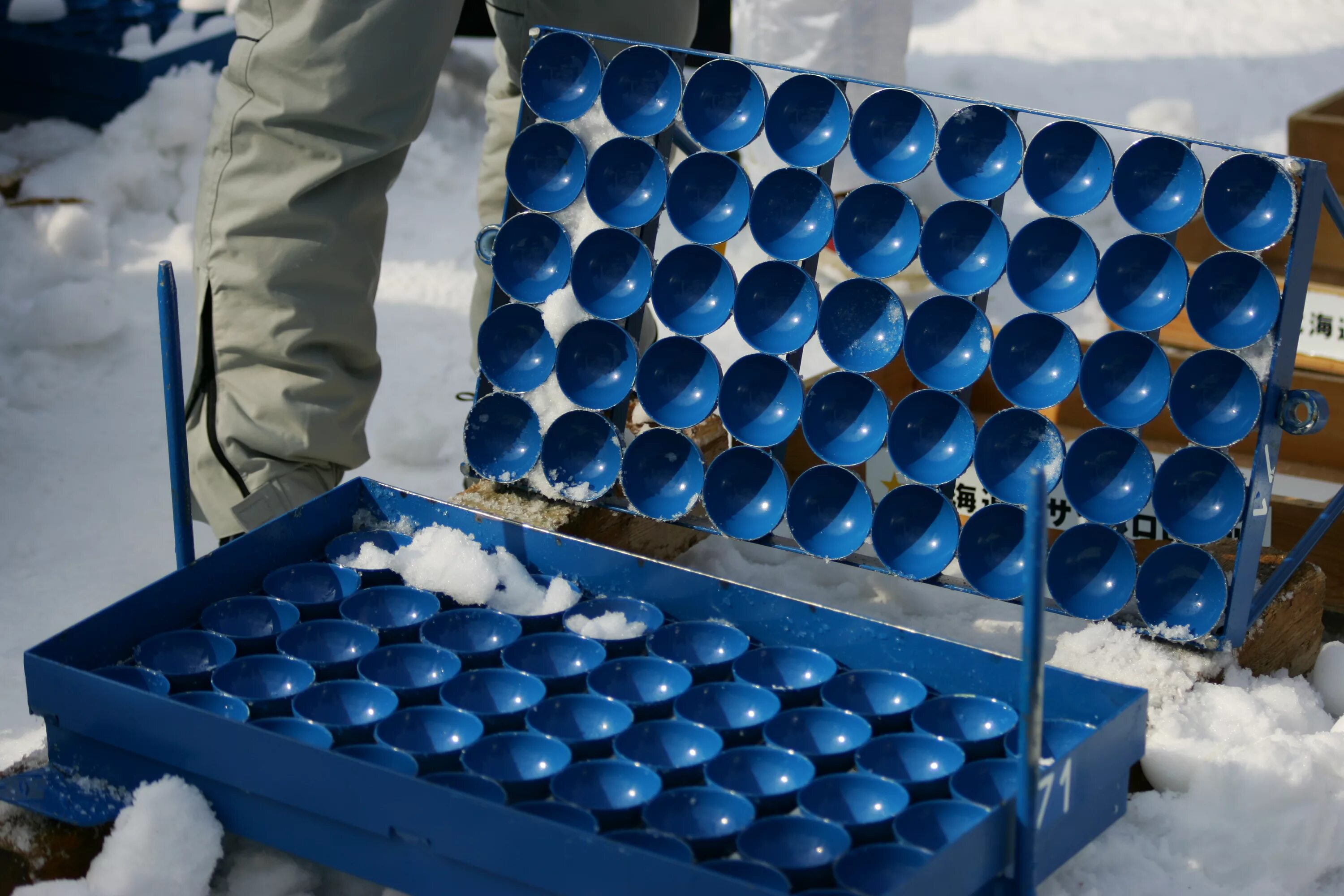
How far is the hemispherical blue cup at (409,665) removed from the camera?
139 cm

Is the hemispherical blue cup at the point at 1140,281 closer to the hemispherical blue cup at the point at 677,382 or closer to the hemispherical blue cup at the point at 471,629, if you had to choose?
the hemispherical blue cup at the point at 677,382

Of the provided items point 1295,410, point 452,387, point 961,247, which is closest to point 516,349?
point 961,247

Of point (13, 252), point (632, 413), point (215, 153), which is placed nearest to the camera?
point (215, 153)

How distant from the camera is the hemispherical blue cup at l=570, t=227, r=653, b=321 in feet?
5.55

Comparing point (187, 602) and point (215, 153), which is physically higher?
point (215, 153)

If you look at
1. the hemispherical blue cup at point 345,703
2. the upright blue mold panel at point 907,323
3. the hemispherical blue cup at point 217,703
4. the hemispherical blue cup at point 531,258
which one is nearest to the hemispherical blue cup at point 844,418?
the upright blue mold panel at point 907,323

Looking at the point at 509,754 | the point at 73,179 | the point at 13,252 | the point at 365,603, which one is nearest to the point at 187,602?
the point at 365,603

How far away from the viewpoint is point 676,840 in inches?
45.5

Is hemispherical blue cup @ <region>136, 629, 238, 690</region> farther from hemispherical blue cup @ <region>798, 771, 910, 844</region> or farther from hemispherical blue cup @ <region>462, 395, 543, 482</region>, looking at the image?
hemispherical blue cup @ <region>798, 771, 910, 844</region>

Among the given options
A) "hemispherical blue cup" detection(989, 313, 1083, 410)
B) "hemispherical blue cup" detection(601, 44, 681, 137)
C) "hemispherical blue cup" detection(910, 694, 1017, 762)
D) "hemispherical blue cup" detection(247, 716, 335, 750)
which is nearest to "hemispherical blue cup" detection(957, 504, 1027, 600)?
"hemispherical blue cup" detection(989, 313, 1083, 410)

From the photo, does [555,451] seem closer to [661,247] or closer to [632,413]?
[632,413]

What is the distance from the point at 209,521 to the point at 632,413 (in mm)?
612

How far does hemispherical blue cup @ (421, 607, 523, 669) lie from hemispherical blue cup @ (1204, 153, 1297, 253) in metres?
0.76

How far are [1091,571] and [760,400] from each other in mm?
389
